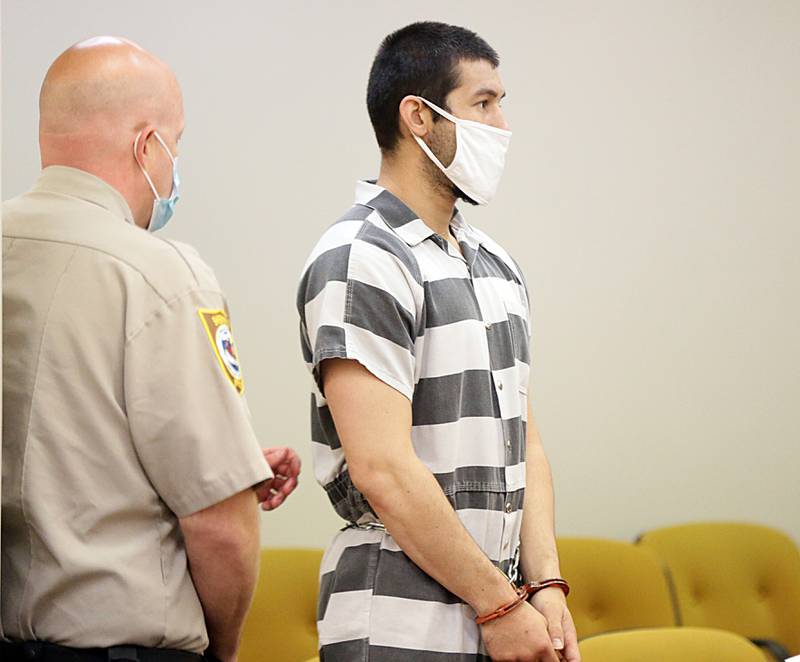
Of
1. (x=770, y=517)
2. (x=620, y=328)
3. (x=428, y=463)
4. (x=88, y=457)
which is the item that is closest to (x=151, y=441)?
(x=88, y=457)

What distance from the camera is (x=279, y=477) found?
1702 millimetres

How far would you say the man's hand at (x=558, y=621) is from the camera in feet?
5.62

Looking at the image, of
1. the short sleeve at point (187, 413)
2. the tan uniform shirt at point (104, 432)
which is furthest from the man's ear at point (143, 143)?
the short sleeve at point (187, 413)

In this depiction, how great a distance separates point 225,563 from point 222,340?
12.3 inches

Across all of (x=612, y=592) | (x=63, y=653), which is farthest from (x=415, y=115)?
(x=612, y=592)

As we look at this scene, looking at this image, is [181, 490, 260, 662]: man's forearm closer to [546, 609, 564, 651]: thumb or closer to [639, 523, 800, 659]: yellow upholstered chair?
[546, 609, 564, 651]: thumb

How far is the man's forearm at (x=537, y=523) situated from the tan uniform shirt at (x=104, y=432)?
67 cm

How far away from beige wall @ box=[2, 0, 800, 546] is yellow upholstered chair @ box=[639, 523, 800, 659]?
169 millimetres

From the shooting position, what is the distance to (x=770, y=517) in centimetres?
371

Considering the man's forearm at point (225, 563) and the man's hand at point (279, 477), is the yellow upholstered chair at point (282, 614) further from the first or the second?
the man's forearm at point (225, 563)

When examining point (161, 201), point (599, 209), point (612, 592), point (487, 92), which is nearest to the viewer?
point (161, 201)

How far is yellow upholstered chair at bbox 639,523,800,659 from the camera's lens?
3.36 meters

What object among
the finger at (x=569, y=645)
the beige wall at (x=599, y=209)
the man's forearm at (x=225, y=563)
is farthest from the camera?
the beige wall at (x=599, y=209)

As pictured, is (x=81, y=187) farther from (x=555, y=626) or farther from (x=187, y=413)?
(x=555, y=626)
